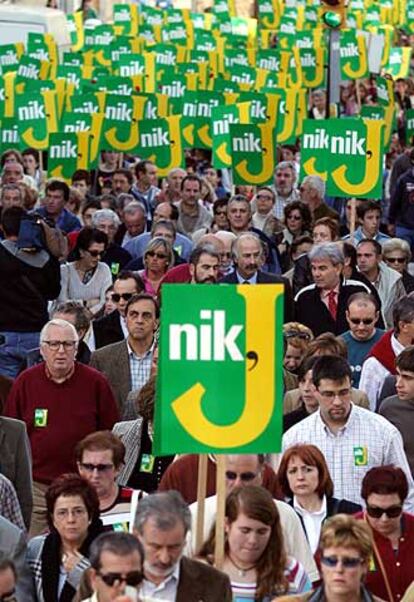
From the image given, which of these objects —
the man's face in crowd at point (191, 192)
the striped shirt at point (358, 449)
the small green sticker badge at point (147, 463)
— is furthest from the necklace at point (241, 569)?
the man's face in crowd at point (191, 192)

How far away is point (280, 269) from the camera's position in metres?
17.5

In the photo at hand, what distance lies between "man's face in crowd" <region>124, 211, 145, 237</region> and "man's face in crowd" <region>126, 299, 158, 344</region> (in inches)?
221

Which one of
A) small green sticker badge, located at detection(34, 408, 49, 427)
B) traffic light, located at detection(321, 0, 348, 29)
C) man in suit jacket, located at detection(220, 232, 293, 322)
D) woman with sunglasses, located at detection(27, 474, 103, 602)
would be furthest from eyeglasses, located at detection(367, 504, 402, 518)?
traffic light, located at detection(321, 0, 348, 29)

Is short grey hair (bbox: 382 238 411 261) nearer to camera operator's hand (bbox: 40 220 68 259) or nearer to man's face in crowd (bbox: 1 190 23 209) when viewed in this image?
camera operator's hand (bbox: 40 220 68 259)

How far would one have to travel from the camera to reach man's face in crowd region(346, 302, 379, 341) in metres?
13.2

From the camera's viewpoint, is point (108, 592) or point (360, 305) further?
point (360, 305)

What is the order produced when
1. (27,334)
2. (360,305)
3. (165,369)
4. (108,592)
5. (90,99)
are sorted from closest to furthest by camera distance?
1. (108,592)
2. (165,369)
3. (360,305)
4. (27,334)
5. (90,99)

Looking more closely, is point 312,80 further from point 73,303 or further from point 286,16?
point 73,303

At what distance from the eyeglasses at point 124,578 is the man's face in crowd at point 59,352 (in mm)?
3784

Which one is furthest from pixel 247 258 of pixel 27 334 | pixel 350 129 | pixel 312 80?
pixel 312 80

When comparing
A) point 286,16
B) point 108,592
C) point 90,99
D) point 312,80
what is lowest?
point 108,592

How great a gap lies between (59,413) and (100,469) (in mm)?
1677

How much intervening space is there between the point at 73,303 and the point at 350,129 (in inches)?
219

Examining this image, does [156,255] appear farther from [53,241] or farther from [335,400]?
[335,400]
